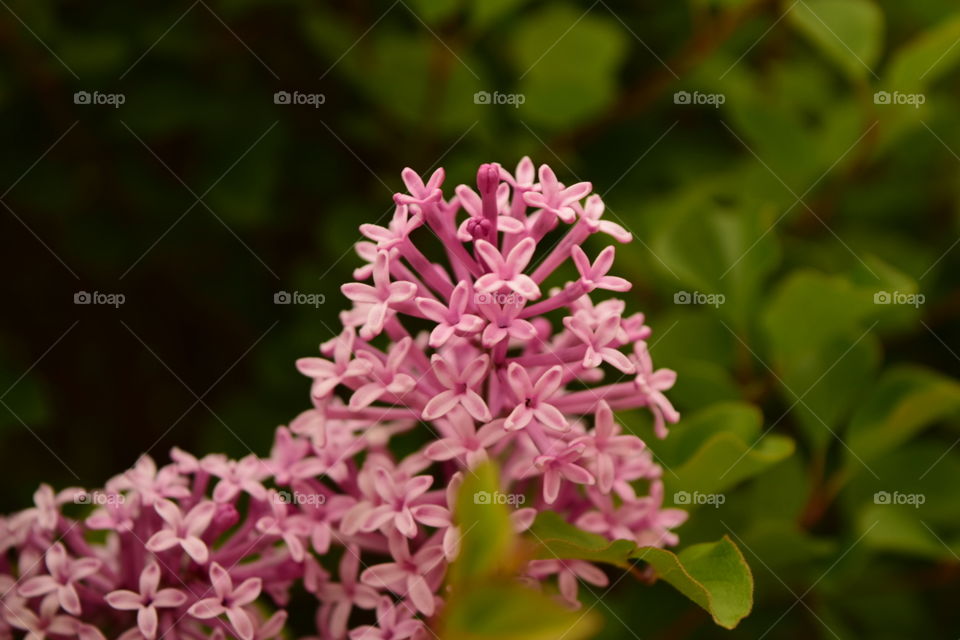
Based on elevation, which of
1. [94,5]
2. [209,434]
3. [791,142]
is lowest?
[209,434]

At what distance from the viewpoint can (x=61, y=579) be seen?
1778 mm

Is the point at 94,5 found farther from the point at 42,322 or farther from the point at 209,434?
the point at 209,434

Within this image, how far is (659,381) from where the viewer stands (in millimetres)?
→ 1850

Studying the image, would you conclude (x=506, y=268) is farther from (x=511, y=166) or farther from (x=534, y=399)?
(x=511, y=166)

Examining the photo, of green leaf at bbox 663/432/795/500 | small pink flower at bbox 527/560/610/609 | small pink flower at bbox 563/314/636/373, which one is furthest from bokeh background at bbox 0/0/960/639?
small pink flower at bbox 563/314/636/373

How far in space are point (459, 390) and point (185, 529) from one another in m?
0.60

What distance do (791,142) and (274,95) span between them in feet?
5.15

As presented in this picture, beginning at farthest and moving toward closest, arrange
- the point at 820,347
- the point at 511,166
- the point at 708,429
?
the point at 511,166 < the point at 820,347 < the point at 708,429

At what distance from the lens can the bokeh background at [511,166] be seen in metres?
2.33

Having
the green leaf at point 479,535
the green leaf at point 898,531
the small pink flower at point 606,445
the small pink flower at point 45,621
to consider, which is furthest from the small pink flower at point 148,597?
the green leaf at point 898,531

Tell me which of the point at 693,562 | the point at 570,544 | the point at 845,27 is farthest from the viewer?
the point at 845,27

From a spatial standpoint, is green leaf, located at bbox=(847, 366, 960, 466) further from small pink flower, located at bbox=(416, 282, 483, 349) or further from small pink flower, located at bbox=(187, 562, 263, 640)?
small pink flower, located at bbox=(187, 562, 263, 640)

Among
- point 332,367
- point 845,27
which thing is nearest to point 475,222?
point 332,367

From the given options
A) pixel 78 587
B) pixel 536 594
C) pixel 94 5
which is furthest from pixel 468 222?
pixel 94 5
